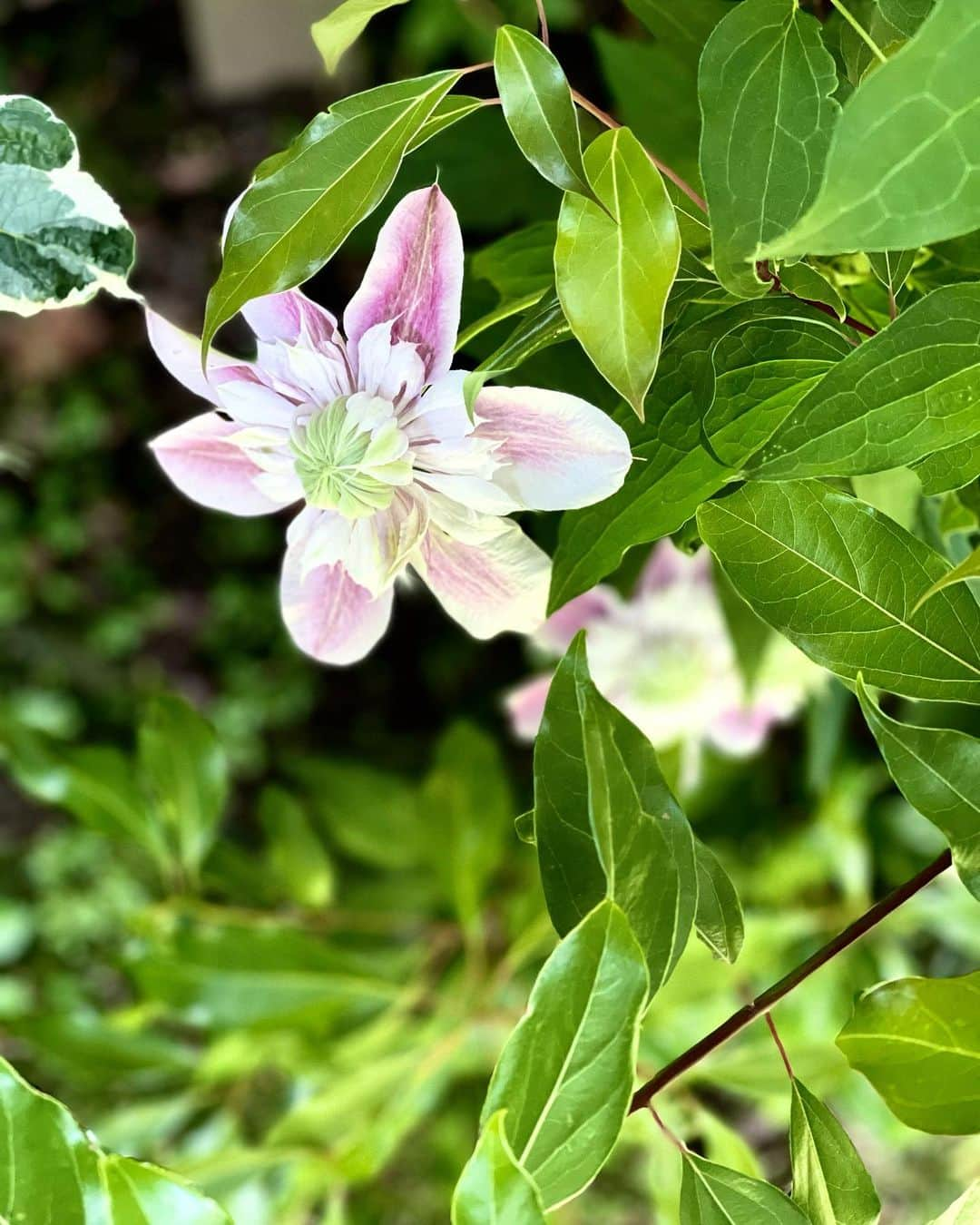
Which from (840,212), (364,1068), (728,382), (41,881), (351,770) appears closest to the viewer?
(840,212)

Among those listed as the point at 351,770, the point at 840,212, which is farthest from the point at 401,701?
the point at 840,212

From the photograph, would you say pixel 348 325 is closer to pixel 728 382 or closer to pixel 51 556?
pixel 728 382

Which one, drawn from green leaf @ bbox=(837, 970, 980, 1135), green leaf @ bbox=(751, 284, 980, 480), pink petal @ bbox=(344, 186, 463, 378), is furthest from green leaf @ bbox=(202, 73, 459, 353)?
green leaf @ bbox=(837, 970, 980, 1135)

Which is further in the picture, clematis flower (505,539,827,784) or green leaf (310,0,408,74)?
clematis flower (505,539,827,784)

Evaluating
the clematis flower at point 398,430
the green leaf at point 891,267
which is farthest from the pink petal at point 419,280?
the green leaf at point 891,267

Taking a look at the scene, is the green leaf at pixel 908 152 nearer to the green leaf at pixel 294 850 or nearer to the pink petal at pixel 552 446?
the pink petal at pixel 552 446

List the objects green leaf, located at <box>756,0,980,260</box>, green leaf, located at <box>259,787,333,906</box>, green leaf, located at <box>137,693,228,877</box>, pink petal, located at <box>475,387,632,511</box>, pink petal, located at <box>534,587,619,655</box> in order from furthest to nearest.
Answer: green leaf, located at <box>259,787,333,906</box>
green leaf, located at <box>137,693,228,877</box>
pink petal, located at <box>534,587,619,655</box>
pink petal, located at <box>475,387,632,511</box>
green leaf, located at <box>756,0,980,260</box>

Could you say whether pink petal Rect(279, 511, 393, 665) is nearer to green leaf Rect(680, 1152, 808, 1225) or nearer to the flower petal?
the flower petal
